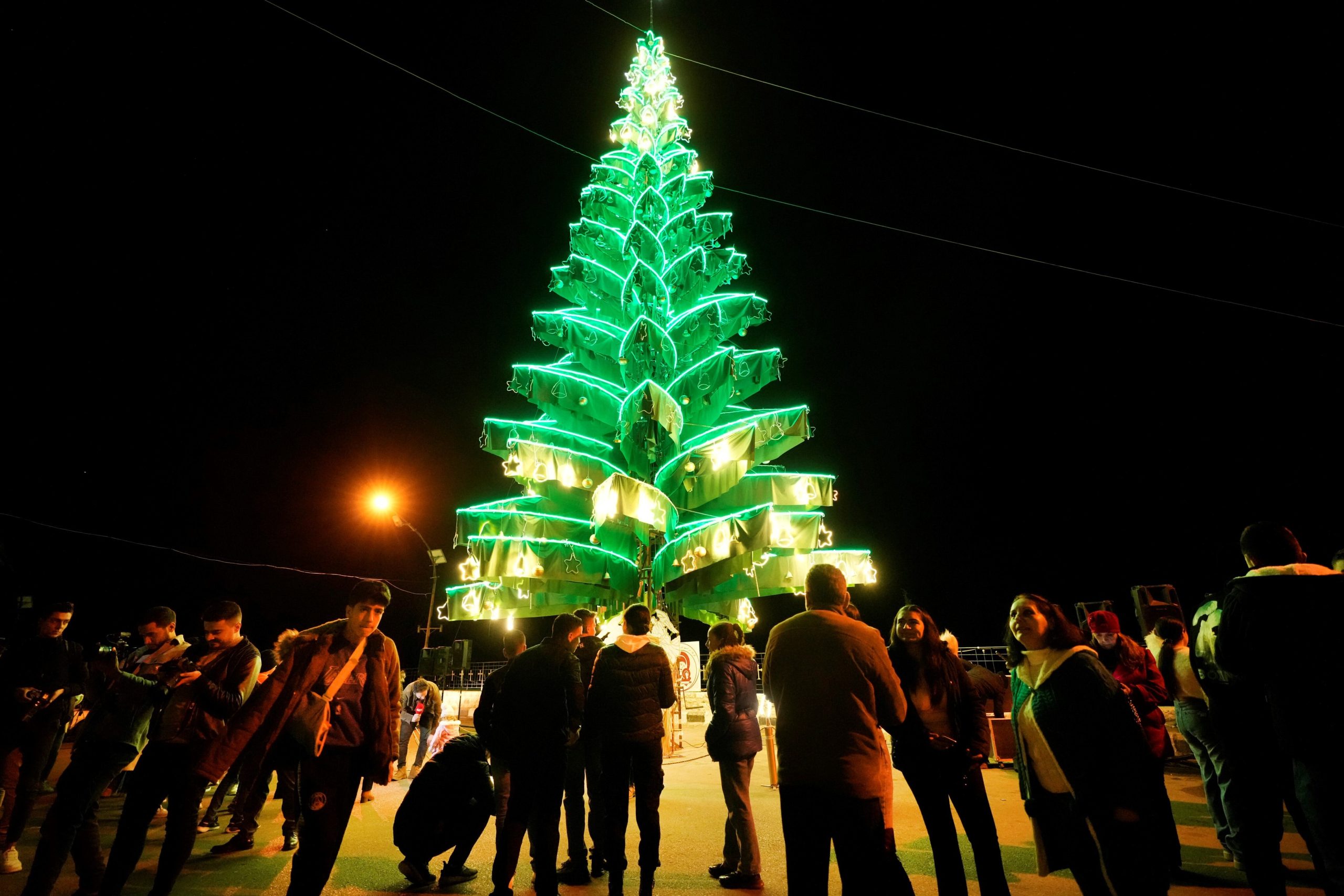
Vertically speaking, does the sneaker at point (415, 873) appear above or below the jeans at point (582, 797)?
below

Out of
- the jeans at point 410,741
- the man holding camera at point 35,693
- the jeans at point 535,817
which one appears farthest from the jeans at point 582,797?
the jeans at point 410,741

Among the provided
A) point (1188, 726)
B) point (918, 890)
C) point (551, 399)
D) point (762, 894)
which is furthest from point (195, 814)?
point (551, 399)

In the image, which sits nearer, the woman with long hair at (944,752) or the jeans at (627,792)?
the woman with long hair at (944,752)

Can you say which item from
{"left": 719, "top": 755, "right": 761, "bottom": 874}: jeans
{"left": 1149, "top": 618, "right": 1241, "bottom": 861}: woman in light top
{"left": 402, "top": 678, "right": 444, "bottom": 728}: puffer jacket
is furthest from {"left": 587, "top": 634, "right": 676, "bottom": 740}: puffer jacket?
{"left": 402, "top": 678, "right": 444, "bottom": 728}: puffer jacket

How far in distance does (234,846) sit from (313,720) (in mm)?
3620

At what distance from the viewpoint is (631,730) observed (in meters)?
4.62

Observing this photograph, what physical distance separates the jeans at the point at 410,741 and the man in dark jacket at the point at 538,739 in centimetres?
536

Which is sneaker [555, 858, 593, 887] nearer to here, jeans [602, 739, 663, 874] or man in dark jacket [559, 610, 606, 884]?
man in dark jacket [559, 610, 606, 884]

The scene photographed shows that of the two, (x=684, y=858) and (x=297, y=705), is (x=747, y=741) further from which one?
(x=297, y=705)

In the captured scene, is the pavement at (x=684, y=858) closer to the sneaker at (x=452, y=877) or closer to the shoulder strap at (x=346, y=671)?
the sneaker at (x=452, y=877)

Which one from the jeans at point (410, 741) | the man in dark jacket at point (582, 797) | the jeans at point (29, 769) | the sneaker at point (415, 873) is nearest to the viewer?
the sneaker at point (415, 873)

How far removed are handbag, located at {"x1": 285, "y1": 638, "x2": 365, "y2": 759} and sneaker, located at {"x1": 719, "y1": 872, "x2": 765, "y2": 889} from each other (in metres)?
2.93

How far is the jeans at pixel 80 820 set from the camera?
3857 mm

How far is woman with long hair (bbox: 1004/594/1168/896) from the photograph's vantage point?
3002mm
